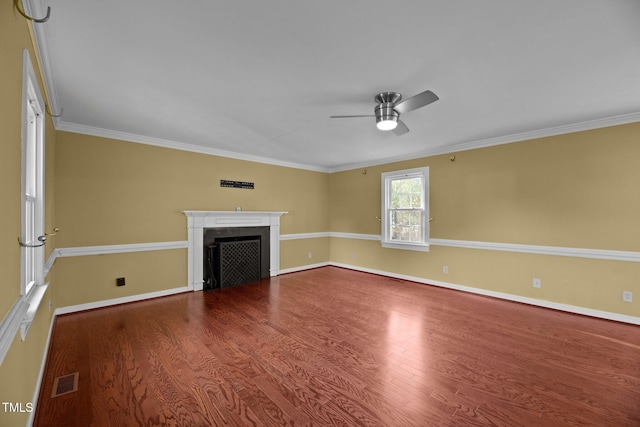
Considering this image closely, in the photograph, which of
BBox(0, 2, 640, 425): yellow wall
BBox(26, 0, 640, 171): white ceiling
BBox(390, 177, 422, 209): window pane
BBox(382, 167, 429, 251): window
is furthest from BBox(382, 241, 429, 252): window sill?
BBox(26, 0, 640, 171): white ceiling

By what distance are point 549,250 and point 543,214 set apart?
1.62ft

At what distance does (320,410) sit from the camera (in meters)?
1.77

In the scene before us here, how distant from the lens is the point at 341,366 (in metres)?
2.27

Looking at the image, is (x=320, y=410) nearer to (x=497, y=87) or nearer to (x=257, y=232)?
(x=497, y=87)

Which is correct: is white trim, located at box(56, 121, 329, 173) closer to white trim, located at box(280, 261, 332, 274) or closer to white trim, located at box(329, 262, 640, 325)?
white trim, located at box(280, 261, 332, 274)

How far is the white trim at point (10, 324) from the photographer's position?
1.04 m

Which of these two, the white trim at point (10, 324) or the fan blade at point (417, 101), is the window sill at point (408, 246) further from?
the white trim at point (10, 324)

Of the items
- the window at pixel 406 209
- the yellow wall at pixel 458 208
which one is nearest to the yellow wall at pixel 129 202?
the yellow wall at pixel 458 208

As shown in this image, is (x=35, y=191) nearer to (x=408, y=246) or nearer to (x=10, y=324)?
(x=10, y=324)

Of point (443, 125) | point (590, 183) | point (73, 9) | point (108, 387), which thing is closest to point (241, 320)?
point (108, 387)

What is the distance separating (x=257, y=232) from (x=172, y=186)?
5.50ft

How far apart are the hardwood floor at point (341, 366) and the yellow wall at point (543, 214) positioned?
1.50ft

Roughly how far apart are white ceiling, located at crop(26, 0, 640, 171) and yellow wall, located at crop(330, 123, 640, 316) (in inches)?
15.8

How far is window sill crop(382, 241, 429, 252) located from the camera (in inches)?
192
